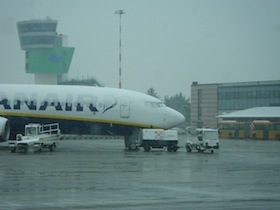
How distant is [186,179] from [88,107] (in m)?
22.3

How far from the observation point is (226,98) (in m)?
122

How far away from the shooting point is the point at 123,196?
17.3 metres

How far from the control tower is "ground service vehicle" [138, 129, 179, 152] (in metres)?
137

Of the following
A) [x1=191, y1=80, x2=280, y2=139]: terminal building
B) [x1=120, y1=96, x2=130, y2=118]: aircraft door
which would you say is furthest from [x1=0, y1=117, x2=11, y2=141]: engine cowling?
[x1=191, y1=80, x2=280, y2=139]: terminal building

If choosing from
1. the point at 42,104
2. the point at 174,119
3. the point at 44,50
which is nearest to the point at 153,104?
the point at 174,119

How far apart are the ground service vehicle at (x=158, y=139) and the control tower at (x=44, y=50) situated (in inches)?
5399

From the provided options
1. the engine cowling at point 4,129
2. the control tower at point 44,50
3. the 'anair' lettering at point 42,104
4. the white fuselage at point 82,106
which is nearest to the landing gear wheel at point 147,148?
the white fuselage at point 82,106

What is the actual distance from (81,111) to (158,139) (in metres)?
6.02

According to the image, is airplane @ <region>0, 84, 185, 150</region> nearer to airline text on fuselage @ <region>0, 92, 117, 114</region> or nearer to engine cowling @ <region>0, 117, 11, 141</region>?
airline text on fuselage @ <region>0, 92, 117, 114</region>

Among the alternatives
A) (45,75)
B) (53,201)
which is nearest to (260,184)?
(53,201)

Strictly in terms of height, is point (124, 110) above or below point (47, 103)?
below

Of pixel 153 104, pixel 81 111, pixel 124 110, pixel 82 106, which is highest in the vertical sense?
pixel 153 104

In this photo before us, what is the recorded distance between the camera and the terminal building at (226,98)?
376ft

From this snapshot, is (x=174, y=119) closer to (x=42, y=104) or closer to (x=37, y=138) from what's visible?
(x=42, y=104)
